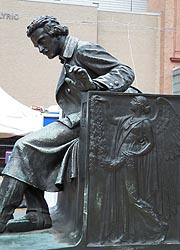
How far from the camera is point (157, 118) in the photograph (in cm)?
341

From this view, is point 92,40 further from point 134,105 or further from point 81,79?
point 134,105

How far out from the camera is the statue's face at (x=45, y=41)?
11.9 feet

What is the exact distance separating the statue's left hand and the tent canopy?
4925 mm

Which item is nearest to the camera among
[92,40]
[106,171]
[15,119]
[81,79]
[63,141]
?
[106,171]

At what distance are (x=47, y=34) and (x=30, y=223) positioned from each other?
1344 millimetres

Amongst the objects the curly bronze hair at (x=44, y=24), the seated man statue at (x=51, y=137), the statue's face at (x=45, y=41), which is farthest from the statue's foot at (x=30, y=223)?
the curly bronze hair at (x=44, y=24)

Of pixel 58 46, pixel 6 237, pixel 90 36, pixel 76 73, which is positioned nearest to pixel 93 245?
pixel 6 237

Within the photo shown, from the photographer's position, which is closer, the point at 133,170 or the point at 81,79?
the point at 133,170

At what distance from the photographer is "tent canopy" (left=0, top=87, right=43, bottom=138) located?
328 inches

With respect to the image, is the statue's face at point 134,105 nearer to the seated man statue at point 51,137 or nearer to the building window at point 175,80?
the seated man statue at point 51,137

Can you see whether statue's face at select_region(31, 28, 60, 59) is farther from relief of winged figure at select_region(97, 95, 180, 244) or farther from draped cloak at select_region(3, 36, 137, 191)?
relief of winged figure at select_region(97, 95, 180, 244)

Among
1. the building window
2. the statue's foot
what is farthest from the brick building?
the statue's foot

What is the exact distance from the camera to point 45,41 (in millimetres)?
3658

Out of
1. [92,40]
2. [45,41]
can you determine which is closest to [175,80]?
[92,40]
